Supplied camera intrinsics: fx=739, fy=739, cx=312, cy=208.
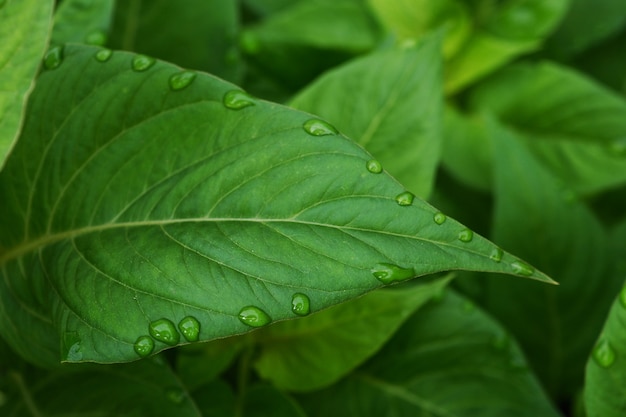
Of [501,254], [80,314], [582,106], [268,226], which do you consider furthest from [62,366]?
[582,106]

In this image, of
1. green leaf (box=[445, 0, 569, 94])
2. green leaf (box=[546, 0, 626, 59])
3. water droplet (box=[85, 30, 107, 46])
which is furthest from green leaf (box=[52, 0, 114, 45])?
green leaf (box=[546, 0, 626, 59])

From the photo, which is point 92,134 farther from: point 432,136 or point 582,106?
point 582,106

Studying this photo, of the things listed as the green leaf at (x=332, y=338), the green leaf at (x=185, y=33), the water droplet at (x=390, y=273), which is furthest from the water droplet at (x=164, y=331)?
the green leaf at (x=185, y=33)

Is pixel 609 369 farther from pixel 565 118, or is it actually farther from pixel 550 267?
pixel 565 118

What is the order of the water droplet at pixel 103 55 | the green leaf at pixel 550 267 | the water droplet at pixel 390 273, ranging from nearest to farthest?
1. the water droplet at pixel 390 273
2. the water droplet at pixel 103 55
3. the green leaf at pixel 550 267

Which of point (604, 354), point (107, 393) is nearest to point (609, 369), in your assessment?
point (604, 354)

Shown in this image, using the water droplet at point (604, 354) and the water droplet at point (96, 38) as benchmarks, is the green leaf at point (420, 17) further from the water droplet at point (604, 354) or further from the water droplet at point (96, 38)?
the water droplet at point (604, 354)

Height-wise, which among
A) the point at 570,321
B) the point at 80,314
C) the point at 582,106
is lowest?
the point at 570,321

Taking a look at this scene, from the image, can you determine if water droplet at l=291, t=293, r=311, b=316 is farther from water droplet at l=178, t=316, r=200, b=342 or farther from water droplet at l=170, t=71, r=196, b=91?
water droplet at l=170, t=71, r=196, b=91
